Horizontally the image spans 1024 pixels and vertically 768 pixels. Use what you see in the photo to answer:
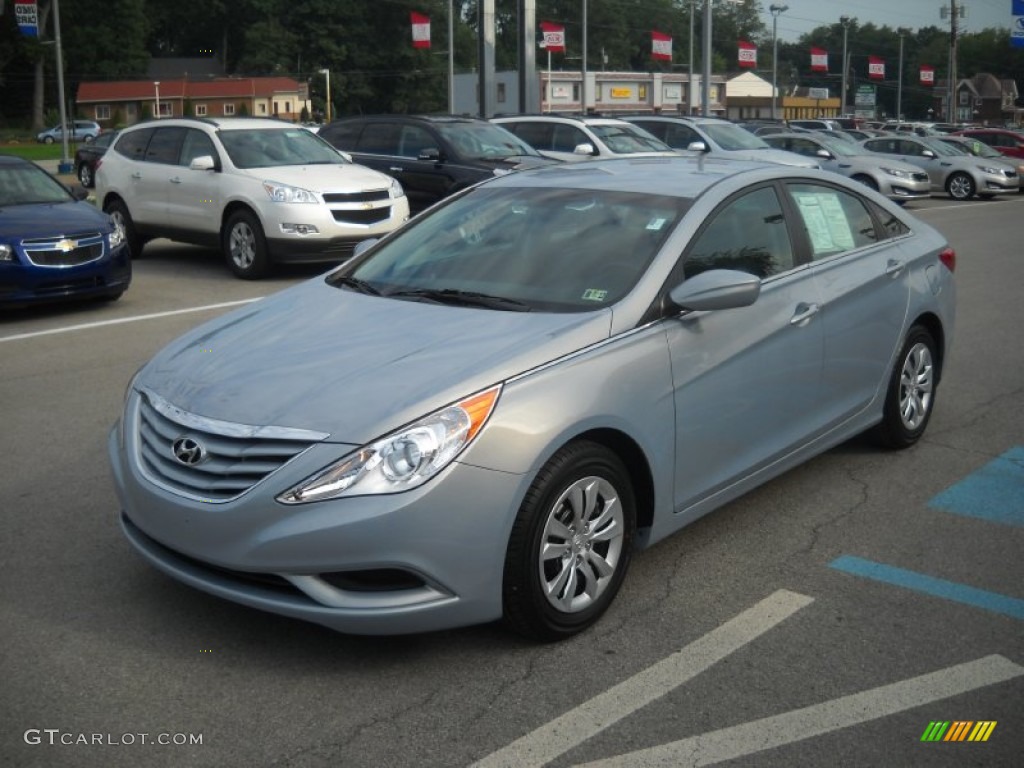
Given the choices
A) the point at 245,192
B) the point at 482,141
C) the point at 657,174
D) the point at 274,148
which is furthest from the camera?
the point at 482,141

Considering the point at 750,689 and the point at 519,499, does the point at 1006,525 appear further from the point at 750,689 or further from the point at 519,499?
the point at 519,499

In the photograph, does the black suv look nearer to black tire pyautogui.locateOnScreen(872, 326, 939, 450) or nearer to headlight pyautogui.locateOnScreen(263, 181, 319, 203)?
headlight pyautogui.locateOnScreen(263, 181, 319, 203)

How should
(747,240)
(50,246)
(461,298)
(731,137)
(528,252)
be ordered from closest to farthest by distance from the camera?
(461,298) → (528,252) → (747,240) → (50,246) → (731,137)

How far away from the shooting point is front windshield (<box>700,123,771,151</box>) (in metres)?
22.1

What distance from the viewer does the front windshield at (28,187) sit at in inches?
444

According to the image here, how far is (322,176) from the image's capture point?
538 inches

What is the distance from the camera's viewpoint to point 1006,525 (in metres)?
5.34

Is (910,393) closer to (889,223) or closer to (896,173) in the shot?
(889,223)

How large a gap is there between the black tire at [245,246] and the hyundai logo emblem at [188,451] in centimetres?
953

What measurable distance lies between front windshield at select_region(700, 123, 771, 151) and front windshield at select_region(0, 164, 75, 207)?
13.3 meters

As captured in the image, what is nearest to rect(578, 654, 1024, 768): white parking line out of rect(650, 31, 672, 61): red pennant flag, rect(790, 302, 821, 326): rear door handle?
rect(790, 302, 821, 326): rear door handle

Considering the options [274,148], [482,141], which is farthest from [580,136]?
[274,148]

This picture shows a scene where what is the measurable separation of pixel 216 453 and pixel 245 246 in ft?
32.9

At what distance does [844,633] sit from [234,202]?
10667 millimetres
